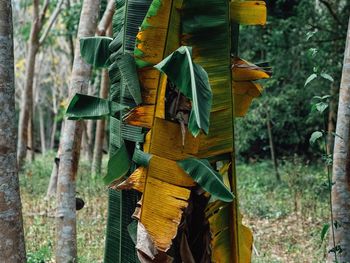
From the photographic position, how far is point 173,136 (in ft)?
13.4

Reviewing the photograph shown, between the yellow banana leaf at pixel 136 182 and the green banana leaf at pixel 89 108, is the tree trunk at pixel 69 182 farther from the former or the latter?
the yellow banana leaf at pixel 136 182

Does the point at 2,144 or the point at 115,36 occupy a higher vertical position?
the point at 115,36

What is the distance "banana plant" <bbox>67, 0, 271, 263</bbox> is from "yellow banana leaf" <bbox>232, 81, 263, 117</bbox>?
115mm

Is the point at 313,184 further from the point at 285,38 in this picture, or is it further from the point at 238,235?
the point at 238,235

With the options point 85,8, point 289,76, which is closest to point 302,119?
point 289,76

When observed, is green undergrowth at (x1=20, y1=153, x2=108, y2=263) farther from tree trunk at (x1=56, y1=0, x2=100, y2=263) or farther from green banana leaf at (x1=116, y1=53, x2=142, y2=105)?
green banana leaf at (x1=116, y1=53, x2=142, y2=105)

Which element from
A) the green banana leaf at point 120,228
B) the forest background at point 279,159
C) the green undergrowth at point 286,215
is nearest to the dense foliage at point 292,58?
the forest background at point 279,159

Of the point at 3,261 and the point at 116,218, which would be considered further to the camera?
the point at 116,218

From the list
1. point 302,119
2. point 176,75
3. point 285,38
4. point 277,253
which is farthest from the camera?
point 302,119

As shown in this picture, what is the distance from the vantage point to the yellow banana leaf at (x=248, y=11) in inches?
171

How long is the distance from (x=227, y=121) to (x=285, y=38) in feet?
33.0

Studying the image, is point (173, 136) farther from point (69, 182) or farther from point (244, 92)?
point (69, 182)

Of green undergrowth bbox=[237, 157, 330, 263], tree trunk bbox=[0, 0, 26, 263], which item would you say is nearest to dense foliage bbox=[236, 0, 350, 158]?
green undergrowth bbox=[237, 157, 330, 263]

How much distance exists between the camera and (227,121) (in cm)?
420
